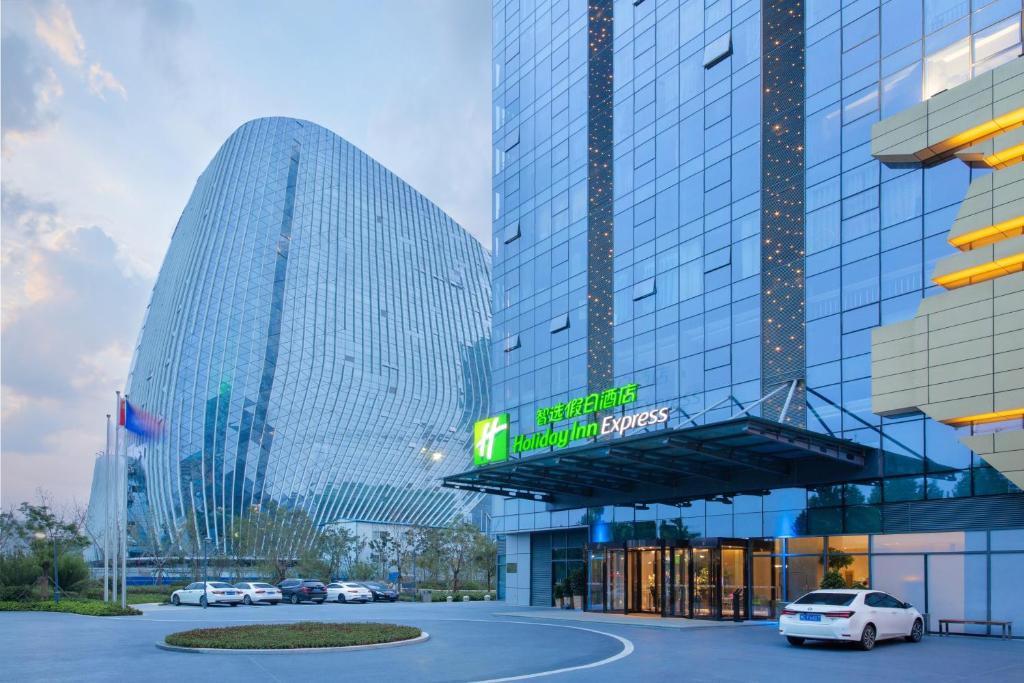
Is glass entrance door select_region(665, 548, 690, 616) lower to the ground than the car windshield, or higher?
lower

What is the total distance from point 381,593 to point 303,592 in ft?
17.1

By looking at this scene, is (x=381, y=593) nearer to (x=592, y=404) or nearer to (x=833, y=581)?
(x=592, y=404)

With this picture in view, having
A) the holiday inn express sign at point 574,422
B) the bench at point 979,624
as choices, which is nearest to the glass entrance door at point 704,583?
the holiday inn express sign at point 574,422

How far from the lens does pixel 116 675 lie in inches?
752

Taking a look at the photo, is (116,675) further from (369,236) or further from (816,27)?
(369,236)

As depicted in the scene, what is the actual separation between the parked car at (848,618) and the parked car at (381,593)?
38368 mm

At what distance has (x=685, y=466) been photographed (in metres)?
37.1

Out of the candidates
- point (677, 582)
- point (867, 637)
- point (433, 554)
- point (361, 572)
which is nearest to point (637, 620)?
point (677, 582)

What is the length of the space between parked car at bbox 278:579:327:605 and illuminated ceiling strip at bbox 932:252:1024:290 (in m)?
40.5

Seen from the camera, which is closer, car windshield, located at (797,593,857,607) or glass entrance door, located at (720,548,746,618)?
car windshield, located at (797,593,857,607)

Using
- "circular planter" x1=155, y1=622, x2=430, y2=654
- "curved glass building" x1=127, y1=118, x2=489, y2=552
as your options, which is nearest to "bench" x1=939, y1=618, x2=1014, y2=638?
"circular planter" x1=155, y1=622, x2=430, y2=654

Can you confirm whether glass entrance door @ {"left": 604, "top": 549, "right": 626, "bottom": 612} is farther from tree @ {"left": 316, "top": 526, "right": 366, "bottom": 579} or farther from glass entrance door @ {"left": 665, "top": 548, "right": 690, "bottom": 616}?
tree @ {"left": 316, "top": 526, "right": 366, "bottom": 579}

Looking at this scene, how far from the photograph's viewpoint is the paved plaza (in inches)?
745

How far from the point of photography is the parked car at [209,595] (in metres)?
51.7
